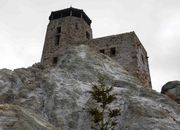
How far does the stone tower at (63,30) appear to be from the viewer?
45062 millimetres

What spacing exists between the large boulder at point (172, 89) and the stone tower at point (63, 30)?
53.6ft

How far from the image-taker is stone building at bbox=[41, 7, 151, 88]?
3956 centimetres

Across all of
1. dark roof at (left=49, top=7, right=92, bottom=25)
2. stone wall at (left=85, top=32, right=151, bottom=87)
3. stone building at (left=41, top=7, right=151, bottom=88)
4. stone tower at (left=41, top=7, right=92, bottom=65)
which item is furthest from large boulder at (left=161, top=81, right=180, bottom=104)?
dark roof at (left=49, top=7, right=92, bottom=25)

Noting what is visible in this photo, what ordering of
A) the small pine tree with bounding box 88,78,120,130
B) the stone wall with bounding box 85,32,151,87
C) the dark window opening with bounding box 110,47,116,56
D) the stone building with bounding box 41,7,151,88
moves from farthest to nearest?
the dark window opening with bounding box 110,47,116,56 → the stone building with bounding box 41,7,151,88 → the stone wall with bounding box 85,32,151,87 → the small pine tree with bounding box 88,78,120,130

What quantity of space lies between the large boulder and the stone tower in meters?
16.3

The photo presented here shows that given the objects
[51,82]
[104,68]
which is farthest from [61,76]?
[104,68]

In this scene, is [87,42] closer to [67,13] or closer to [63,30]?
[63,30]

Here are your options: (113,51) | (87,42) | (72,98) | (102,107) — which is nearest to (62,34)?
(87,42)

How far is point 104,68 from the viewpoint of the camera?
3475cm

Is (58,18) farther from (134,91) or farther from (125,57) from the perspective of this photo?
(134,91)

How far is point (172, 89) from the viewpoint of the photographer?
35.2 meters

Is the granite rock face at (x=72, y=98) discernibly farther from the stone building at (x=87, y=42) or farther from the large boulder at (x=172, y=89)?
the large boulder at (x=172, y=89)

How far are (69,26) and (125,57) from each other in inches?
486

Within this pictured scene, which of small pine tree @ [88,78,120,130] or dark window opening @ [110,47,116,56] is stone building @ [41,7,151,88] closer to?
dark window opening @ [110,47,116,56]
